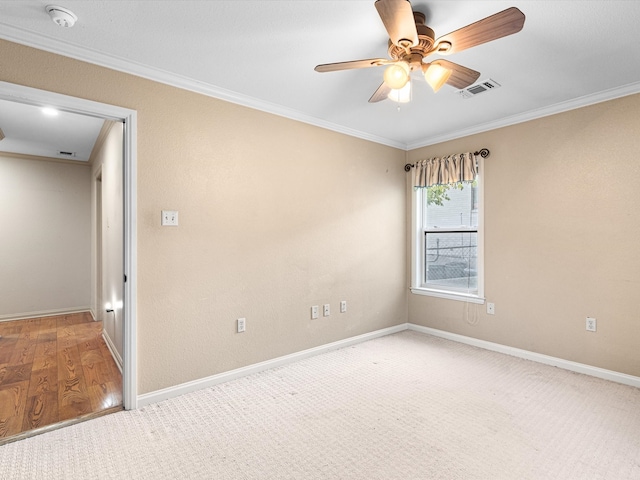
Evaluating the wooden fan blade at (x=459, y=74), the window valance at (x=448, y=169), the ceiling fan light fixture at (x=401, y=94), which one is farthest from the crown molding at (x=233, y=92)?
the wooden fan blade at (x=459, y=74)

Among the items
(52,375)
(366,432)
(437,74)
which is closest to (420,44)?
(437,74)

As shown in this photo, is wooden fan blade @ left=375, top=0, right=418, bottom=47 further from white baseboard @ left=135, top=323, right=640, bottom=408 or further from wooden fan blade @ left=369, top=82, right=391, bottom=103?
white baseboard @ left=135, top=323, right=640, bottom=408

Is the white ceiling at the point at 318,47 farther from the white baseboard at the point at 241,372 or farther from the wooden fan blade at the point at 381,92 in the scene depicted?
the white baseboard at the point at 241,372

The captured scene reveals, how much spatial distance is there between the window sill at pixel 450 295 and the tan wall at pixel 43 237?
5.18m

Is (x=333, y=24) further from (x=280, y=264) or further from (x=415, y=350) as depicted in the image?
(x=415, y=350)

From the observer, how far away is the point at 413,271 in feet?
15.1

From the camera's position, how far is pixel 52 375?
10.4 feet

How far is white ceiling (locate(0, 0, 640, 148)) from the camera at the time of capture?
6.27 ft

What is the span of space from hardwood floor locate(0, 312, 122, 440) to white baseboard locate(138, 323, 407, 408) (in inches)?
10.1

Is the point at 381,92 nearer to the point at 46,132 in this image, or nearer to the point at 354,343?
the point at 354,343

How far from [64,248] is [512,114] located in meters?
6.41

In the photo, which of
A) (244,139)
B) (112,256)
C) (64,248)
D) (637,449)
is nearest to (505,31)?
(244,139)

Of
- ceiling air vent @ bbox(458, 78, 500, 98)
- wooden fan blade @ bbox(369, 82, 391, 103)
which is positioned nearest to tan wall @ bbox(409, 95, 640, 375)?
ceiling air vent @ bbox(458, 78, 500, 98)

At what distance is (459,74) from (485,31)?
1.48 feet
